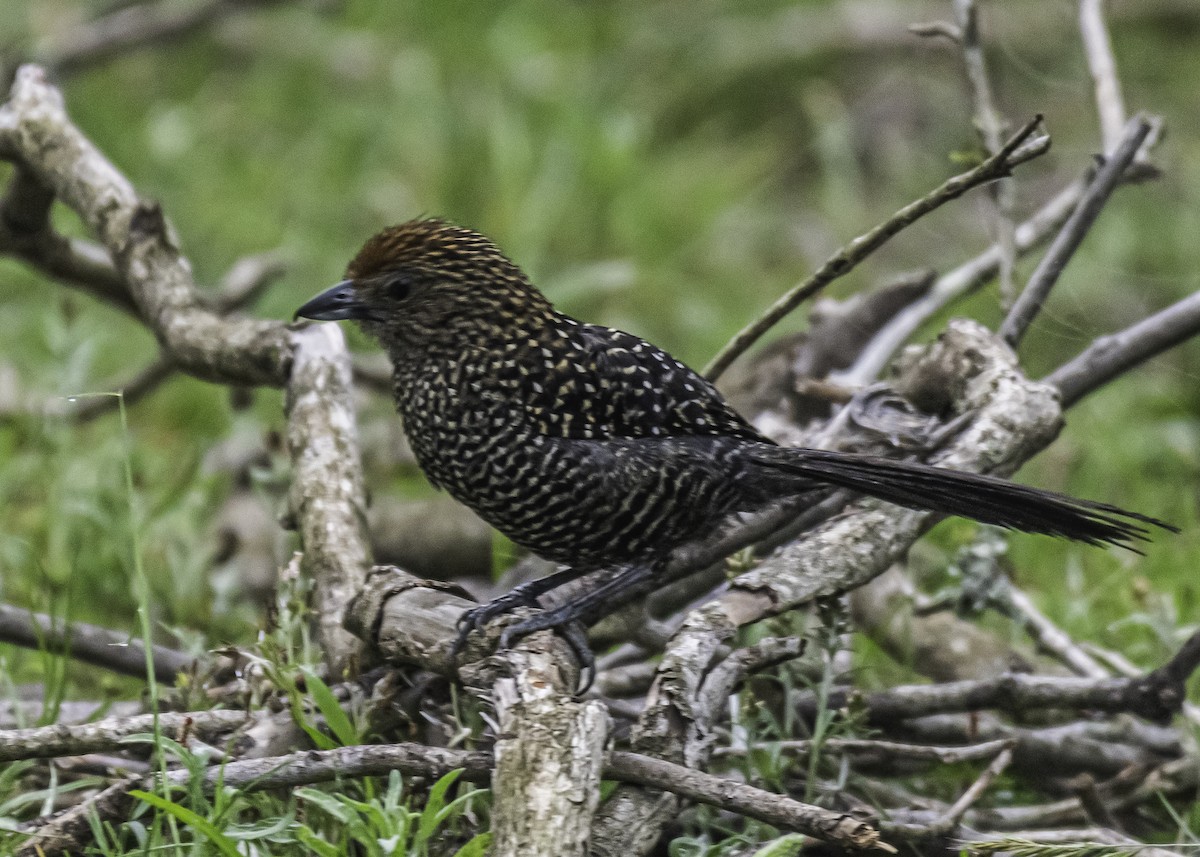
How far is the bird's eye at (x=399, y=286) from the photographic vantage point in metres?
3.46

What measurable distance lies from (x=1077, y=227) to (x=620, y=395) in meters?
1.34

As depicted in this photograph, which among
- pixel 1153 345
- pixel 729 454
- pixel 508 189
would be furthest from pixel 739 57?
pixel 729 454

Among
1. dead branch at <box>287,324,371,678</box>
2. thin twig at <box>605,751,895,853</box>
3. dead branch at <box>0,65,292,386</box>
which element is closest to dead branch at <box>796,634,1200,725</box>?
thin twig at <box>605,751,895,853</box>

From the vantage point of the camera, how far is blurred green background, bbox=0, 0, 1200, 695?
4512 millimetres

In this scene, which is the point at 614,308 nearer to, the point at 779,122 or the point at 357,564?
the point at 779,122

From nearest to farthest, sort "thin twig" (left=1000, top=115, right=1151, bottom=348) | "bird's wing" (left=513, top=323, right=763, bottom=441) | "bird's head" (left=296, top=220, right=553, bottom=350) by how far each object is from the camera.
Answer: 1. "bird's wing" (left=513, top=323, right=763, bottom=441)
2. "bird's head" (left=296, top=220, right=553, bottom=350)
3. "thin twig" (left=1000, top=115, right=1151, bottom=348)

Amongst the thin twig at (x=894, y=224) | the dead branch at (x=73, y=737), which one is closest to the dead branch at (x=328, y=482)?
the dead branch at (x=73, y=737)

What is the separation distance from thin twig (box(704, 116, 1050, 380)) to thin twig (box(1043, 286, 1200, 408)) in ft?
2.34

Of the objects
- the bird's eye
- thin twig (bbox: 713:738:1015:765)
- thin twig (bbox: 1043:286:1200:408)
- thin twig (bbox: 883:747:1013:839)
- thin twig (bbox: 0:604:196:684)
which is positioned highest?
thin twig (bbox: 1043:286:1200:408)

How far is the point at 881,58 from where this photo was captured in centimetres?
873

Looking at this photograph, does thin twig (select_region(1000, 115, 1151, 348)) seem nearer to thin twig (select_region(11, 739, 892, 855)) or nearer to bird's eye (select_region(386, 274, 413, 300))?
bird's eye (select_region(386, 274, 413, 300))

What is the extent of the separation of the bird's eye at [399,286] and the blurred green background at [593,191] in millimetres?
909

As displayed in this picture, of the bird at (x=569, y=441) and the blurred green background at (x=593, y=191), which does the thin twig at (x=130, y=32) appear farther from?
the bird at (x=569, y=441)

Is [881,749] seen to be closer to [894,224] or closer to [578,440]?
[578,440]
